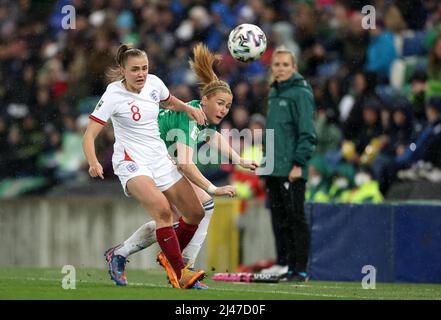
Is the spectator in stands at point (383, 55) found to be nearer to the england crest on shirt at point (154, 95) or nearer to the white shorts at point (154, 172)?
the england crest on shirt at point (154, 95)

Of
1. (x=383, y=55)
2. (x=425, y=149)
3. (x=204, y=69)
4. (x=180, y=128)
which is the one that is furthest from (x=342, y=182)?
(x=180, y=128)

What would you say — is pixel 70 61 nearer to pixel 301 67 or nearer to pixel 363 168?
pixel 301 67

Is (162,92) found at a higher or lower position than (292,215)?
higher

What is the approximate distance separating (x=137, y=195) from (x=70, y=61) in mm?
11362

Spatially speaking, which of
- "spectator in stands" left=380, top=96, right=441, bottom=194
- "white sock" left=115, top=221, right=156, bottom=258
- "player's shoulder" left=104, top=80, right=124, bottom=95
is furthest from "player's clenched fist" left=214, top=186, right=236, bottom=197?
"spectator in stands" left=380, top=96, right=441, bottom=194

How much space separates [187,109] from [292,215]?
86.6 inches

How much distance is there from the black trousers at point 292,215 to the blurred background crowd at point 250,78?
6.63 ft

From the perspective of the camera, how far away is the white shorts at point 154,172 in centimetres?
1098

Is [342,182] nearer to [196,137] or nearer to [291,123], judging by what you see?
[291,123]

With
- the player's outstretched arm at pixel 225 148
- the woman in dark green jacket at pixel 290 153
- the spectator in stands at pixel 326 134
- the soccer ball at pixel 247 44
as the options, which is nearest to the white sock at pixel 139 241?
the player's outstretched arm at pixel 225 148

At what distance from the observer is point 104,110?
35.8 ft

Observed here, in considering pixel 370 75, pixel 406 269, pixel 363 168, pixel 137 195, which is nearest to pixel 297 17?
pixel 370 75

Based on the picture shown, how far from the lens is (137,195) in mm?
10906

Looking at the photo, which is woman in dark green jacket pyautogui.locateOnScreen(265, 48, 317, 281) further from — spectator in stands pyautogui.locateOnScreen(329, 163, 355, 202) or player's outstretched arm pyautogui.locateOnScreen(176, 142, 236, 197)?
spectator in stands pyautogui.locateOnScreen(329, 163, 355, 202)
